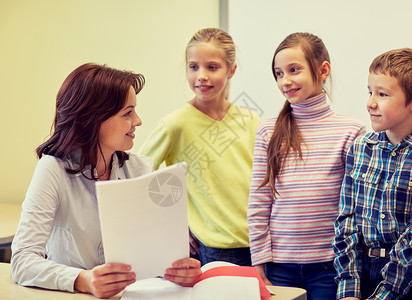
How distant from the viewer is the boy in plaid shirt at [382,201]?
1.51 m

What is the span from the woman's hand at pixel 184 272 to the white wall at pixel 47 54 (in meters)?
1.75

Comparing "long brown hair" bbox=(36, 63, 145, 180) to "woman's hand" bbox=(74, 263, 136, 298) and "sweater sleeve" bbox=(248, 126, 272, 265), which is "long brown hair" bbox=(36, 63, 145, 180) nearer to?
"woman's hand" bbox=(74, 263, 136, 298)

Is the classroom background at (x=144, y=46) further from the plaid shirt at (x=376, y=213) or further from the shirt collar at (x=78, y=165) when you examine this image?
the shirt collar at (x=78, y=165)

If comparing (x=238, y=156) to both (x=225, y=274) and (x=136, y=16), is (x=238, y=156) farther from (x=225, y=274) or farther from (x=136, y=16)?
(x=136, y=16)

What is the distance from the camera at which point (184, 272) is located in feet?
4.24

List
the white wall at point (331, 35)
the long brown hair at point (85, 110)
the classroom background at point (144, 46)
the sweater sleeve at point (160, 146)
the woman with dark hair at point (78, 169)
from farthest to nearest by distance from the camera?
1. the classroom background at point (144, 46)
2. the white wall at point (331, 35)
3. the sweater sleeve at point (160, 146)
4. the long brown hair at point (85, 110)
5. the woman with dark hair at point (78, 169)

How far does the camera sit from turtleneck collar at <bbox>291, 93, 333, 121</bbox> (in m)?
1.88

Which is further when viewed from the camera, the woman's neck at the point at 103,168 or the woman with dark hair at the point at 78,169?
the woman's neck at the point at 103,168

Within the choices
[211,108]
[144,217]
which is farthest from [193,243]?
[144,217]

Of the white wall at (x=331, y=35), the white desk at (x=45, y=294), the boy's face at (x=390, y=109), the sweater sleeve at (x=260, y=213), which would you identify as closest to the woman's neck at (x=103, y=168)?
the white desk at (x=45, y=294)

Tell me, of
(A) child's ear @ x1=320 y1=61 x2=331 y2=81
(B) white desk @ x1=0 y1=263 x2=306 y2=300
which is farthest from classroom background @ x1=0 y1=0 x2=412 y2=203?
(B) white desk @ x1=0 y1=263 x2=306 y2=300

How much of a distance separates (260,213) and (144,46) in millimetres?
1631

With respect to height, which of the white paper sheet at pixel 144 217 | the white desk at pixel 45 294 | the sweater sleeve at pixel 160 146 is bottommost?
the white desk at pixel 45 294

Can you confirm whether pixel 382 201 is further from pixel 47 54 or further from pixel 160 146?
pixel 47 54
